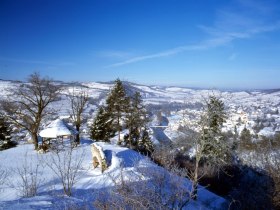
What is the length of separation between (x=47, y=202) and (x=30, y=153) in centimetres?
1720

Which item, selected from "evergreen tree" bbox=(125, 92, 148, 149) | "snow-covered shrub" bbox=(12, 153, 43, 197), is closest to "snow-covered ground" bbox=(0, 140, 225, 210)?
"snow-covered shrub" bbox=(12, 153, 43, 197)

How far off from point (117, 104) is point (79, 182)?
1465 cm

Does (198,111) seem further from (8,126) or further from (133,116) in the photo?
(8,126)

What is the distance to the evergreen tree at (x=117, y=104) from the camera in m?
29.5

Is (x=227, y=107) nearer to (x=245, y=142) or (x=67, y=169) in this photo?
(x=67, y=169)

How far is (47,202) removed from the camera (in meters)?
8.82

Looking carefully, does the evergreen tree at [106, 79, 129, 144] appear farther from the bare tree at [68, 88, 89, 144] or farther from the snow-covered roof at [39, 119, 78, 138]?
the snow-covered roof at [39, 119, 78, 138]

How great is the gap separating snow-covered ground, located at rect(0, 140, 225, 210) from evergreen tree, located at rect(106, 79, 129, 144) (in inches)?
239

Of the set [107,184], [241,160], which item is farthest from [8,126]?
[241,160]

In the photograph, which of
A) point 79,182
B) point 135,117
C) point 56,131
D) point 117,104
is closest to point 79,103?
point 117,104

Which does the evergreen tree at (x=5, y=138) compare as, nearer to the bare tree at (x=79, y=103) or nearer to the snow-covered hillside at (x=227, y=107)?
the snow-covered hillside at (x=227, y=107)

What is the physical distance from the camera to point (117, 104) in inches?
1155

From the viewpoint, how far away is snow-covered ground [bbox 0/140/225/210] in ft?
29.6

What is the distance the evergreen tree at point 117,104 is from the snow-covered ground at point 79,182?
608 cm
